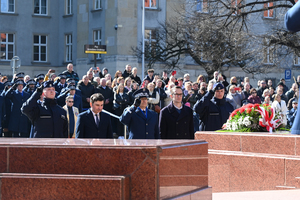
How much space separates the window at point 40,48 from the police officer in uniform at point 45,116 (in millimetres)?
Answer: 33530

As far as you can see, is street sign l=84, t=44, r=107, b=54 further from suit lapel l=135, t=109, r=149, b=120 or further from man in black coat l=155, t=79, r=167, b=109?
suit lapel l=135, t=109, r=149, b=120

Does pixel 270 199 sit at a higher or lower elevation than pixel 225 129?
lower

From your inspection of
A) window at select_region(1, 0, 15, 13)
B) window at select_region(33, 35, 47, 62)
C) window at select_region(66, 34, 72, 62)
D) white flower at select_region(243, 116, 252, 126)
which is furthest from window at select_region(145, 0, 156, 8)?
white flower at select_region(243, 116, 252, 126)

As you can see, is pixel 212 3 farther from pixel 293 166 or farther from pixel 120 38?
pixel 120 38

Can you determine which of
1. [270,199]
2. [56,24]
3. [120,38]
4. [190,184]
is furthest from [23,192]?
[56,24]

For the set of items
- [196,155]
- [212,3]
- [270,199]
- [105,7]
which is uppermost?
[105,7]

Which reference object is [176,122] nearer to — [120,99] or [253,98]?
[120,99]

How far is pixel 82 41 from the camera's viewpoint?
133 feet

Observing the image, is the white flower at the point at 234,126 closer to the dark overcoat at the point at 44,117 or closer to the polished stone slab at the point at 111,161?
the dark overcoat at the point at 44,117

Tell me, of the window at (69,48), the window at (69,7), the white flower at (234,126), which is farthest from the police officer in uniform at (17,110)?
the window at (69,7)

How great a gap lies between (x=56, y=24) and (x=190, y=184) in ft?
124

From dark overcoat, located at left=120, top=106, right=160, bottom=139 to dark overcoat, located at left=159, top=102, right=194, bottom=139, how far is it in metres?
0.38

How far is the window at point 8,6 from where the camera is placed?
41.2 meters

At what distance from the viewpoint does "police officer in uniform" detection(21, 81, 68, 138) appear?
9.59m
